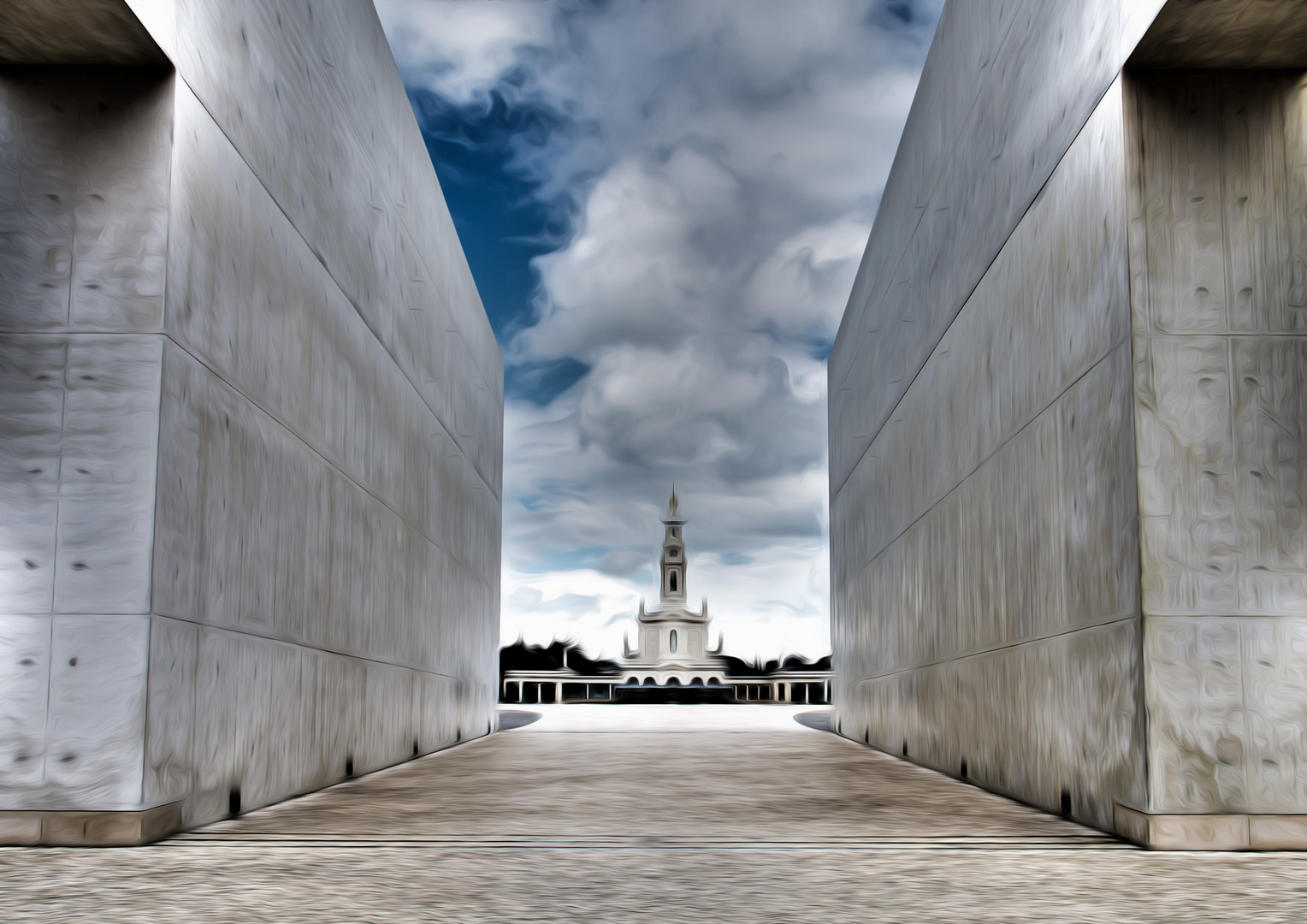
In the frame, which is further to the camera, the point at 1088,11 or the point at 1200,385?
the point at 1088,11

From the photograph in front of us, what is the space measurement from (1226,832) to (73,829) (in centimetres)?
631

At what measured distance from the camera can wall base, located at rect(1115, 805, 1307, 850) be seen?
580 cm

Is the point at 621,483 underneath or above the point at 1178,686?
above

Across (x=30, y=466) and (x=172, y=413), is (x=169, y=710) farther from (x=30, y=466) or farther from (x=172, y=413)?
(x=172, y=413)

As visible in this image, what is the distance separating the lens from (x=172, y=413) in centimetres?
639

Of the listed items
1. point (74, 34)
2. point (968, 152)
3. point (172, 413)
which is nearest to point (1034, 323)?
point (968, 152)

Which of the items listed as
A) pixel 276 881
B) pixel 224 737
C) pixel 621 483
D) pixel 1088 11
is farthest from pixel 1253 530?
pixel 621 483

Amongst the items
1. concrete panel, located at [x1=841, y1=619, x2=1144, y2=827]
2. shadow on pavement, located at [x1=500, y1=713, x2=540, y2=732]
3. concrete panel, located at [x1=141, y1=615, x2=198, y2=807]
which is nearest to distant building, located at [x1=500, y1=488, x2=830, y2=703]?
shadow on pavement, located at [x1=500, y1=713, x2=540, y2=732]

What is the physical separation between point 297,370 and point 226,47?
8.69ft

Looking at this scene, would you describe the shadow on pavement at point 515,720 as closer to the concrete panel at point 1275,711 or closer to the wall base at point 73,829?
the wall base at point 73,829

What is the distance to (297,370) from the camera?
29.5ft

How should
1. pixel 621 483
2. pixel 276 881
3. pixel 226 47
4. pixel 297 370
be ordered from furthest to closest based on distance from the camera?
pixel 621 483
pixel 297 370
pixel 226 47
pixel 276 881

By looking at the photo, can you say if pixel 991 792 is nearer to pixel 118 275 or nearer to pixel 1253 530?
pixel 1253 530

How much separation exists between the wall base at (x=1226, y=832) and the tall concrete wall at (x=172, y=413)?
559 cm
